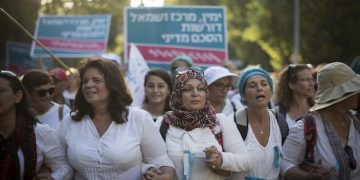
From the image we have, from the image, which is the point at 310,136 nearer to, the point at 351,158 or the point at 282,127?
the point at 351,158

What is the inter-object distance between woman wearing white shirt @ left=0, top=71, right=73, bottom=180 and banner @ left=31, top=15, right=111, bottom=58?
7.49 metres

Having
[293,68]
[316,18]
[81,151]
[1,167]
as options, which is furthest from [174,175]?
[316,18]

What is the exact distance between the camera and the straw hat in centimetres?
405

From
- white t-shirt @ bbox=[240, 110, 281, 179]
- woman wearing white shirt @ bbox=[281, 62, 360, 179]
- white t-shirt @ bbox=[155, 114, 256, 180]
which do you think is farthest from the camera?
white t-shirt @ bbox=[240, 110, 281, 179]

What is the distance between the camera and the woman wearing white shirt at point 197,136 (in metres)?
4.13

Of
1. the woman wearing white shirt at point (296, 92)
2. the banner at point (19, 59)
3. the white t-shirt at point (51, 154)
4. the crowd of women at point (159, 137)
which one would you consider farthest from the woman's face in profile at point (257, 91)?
the banner at point (19, 59)

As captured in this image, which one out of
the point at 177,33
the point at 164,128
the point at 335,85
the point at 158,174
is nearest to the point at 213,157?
the point at 158,174

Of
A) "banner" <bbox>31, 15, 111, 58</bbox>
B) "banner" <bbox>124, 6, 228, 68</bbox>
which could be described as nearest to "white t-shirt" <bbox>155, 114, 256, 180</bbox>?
"banner" <bbox>124, 6, 228, 68</bbox>

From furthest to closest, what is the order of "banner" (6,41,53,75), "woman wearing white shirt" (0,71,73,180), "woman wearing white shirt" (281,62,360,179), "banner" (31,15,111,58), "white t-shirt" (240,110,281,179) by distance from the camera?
1. "banner" (31,15,111,58)
2. "banner" (6,41,53,75)
3. "white t-shirt" (240,110,281,179)
4. "woman wearing white shirt" (281,62,360,179)
5. "woman wearing white shirt" (0,71,73,180)

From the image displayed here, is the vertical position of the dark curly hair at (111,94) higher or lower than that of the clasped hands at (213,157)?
higher

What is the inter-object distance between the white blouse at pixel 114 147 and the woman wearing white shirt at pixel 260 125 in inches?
34.8

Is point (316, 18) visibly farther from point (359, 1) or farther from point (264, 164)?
point (264, 164)

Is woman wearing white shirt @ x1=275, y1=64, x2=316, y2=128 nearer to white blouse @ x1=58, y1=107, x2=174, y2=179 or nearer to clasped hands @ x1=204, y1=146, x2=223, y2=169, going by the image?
clasped hands @ x1=204, y1=146, x2=223, y2=169

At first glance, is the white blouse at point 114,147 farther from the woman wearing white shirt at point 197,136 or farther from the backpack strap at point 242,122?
the backpack strap at point 242,122
